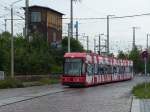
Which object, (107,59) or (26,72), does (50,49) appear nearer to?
(26,72)

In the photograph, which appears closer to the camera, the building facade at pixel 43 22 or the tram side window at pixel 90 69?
the tram side window at pixel 90 69

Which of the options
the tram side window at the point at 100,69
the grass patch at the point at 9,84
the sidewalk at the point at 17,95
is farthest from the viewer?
the tram side window at the point at 100,69

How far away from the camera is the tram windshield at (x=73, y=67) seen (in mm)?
48656

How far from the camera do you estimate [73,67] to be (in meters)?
48.8

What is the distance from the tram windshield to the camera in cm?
4866

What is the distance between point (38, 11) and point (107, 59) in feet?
144

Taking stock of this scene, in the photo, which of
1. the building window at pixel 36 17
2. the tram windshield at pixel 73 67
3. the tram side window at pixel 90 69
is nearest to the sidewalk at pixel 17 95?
the tram windshield at pixel 73 67

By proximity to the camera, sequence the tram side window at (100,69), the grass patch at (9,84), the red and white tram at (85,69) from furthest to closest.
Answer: the tram side window at (100,69) < the grass patch at (9,84) < the red and white tram at (85,69)

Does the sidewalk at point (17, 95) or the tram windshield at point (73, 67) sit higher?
the tram windshield at point (73, 67)

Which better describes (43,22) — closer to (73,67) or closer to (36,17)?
(36,17)

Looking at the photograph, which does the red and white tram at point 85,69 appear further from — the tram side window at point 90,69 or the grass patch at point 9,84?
the grass patch at point 9,84

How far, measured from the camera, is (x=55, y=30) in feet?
351

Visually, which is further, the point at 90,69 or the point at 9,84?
the point at 90,69

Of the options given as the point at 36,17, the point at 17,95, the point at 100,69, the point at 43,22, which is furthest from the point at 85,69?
the point at 36,17
